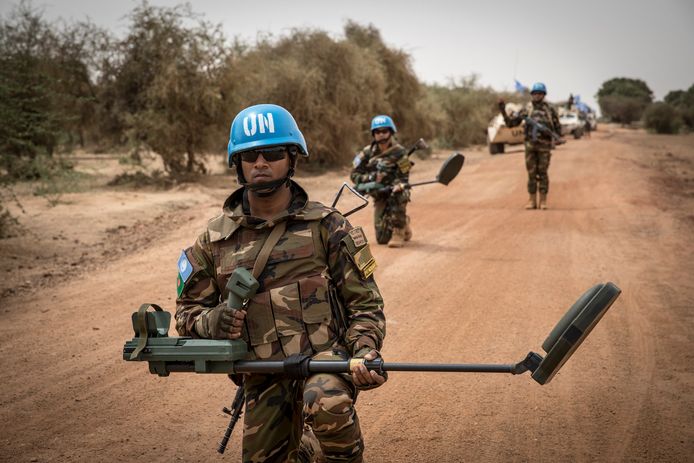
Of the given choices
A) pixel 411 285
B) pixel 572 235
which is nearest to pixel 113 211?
pixel 411 285

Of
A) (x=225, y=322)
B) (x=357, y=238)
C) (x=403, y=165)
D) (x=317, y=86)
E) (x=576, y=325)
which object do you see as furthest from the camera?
(x=317, y=86)

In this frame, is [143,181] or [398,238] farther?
[143,181]

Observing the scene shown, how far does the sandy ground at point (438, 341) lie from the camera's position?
443 cm

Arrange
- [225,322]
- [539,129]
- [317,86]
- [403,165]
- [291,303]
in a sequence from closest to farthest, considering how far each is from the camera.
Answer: [225,322], [291,303], [403,165], [539,129], [317,86]

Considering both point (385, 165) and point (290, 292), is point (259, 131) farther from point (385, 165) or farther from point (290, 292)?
point (385, 165)

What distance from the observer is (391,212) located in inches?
408

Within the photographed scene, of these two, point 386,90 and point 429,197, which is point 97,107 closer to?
point 429,197

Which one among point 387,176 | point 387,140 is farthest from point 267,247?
point 387,140

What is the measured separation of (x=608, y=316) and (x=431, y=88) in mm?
37036

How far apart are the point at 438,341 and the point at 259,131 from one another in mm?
3493

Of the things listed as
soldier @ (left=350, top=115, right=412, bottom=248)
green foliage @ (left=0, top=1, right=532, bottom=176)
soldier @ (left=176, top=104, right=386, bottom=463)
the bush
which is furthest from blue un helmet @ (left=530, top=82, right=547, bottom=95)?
the bush

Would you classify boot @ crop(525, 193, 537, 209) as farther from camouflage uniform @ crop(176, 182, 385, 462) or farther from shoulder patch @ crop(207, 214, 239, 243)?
shoulder patch @ crop(207, 214, 239, 243)

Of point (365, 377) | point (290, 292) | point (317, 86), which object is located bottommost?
point (365, 377)

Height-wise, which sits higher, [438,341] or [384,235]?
[384,235]
